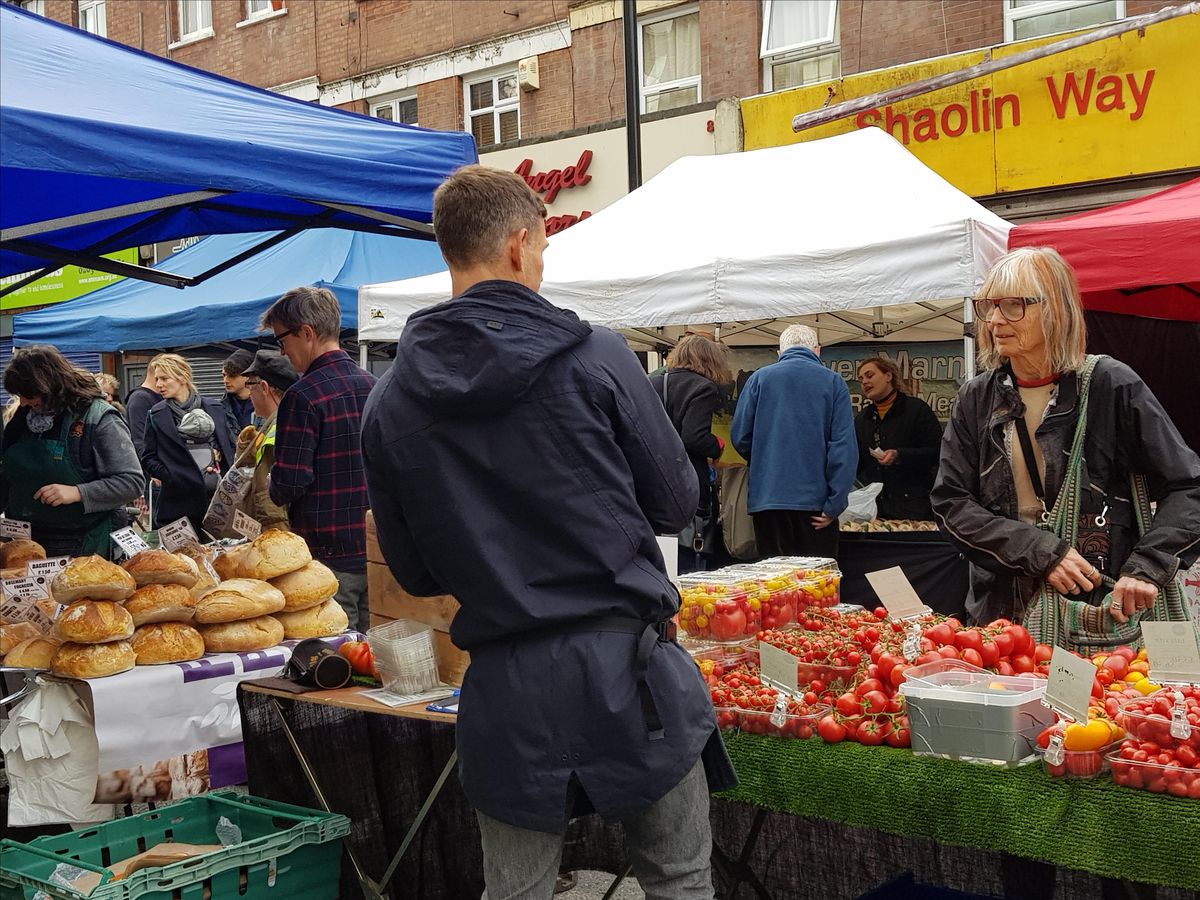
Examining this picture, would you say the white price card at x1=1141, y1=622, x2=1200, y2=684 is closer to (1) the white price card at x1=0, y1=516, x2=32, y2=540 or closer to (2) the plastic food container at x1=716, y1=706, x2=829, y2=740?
(2) the plastic food container at x1=716, y1=706, x2=829, y2=740

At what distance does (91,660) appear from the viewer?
3471 millimetres

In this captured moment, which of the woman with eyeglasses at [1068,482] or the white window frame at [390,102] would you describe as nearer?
the woman with eyeglasses at [1068,482]

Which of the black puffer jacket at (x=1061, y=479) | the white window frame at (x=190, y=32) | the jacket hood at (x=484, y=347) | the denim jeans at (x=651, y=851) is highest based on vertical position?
the white window frame at (x=190, y=32)

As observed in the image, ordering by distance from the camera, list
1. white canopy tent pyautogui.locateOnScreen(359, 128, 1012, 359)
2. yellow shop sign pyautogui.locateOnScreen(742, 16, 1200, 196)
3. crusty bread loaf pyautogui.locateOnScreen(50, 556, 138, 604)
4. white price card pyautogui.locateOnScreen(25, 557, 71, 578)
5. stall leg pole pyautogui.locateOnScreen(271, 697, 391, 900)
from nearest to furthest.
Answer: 1. stall leg pole pyautogui.locateOnScreen(271, 697, 391, 900)
2. crusty bread loaf pyautogui.locateOnScreen(50, 556, 138, 604)
3. white price card pyautogui.locateOnScreen(25, 557, 71, 578)
4. white canopy tent pyautogui.locateOnScreen(359, 128, 1012, 359)
5. yellow shop sign pyautogui.locateOnScreen(742, 16, 1200, 196)

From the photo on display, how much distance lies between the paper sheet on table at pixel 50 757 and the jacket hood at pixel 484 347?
83.0 inches

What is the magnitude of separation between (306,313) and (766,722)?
8.55 feet

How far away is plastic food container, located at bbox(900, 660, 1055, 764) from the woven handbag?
519 mm

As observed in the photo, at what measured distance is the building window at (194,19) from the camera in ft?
60.0

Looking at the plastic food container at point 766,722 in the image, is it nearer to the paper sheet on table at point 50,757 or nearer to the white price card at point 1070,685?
the white price card at point 1070,685

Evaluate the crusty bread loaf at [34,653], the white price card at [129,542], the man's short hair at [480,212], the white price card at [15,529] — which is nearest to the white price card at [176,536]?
the white price card at [129,542]

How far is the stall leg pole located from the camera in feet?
11.2

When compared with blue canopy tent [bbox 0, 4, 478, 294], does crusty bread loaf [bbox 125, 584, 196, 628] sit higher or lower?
lower

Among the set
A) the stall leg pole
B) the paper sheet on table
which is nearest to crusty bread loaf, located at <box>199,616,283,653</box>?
the stall leg pole

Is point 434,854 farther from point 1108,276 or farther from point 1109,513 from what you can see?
point 1108,276
